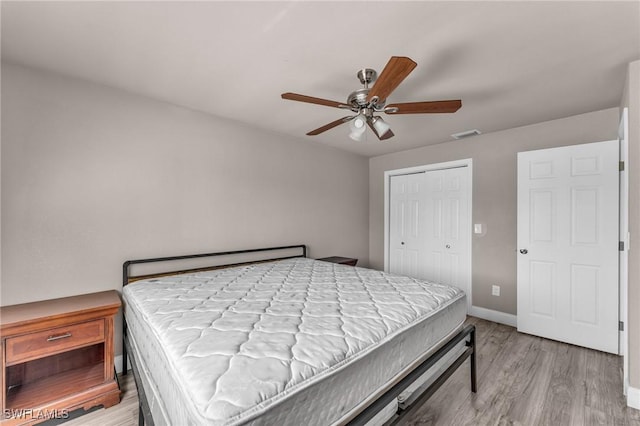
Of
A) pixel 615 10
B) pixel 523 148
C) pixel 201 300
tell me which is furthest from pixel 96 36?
pixel 523 148

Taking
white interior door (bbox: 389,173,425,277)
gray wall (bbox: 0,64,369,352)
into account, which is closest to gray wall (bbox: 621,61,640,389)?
white interior door (bbox: 389,173,425,277)

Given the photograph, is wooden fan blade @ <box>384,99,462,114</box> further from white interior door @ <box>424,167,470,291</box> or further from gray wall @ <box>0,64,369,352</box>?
white interior door @ <box>424,167,470,291</box>

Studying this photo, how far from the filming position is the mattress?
0.93 metres

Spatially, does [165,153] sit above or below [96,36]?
below

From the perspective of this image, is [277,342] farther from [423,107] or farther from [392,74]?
[423,107]

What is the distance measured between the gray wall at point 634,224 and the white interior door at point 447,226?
1833 millimetres

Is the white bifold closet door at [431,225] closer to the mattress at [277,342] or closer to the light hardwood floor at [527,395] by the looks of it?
the light hardwood floor at [527,395]

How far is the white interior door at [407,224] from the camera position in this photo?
434 centimetres

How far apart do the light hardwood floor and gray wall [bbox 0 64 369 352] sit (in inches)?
43.3

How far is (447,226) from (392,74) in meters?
3.04

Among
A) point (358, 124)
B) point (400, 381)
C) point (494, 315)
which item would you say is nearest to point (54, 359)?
point (400, 381)

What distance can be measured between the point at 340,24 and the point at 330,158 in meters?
2.74

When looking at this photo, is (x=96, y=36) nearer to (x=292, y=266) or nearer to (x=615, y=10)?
(x=292, y=266)

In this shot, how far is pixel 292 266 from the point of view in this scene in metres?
3.01
